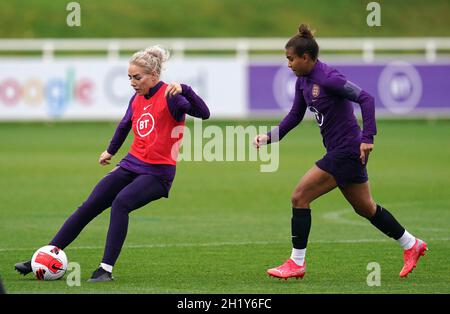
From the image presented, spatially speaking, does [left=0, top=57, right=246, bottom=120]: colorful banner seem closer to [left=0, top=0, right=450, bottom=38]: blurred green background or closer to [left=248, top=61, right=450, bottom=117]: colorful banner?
[left=248, top=61, right=450, bottom=117]: colorful banner

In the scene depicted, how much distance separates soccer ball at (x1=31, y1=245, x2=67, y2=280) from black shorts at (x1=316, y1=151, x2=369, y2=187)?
2.47 metres

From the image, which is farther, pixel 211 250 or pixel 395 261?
pixel 211 250

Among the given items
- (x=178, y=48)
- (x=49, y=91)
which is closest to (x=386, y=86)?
(x=178, y=48)

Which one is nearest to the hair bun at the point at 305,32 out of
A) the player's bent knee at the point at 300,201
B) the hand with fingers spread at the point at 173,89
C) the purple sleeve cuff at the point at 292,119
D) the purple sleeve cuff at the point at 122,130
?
the purple sleeve cuff at the point at 292,119

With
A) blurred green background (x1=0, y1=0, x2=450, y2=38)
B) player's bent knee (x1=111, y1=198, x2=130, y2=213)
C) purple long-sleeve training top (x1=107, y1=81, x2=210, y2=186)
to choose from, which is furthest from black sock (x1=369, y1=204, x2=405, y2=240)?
blurred green background (x1=0, y1=0, x2=450, y2=38)

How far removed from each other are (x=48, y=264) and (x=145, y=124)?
150cm

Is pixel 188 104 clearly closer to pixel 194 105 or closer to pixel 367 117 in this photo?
pixel 194 105

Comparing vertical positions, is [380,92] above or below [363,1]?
below

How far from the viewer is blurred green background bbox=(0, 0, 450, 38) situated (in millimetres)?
45188

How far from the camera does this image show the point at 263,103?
100 ft
